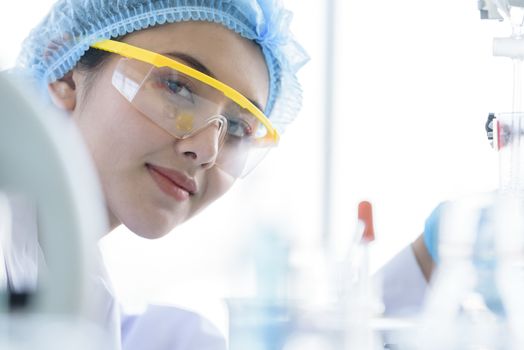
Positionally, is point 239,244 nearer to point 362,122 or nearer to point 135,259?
point 135,259

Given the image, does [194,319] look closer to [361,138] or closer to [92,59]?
[92,59]

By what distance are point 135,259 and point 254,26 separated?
2.63 feet

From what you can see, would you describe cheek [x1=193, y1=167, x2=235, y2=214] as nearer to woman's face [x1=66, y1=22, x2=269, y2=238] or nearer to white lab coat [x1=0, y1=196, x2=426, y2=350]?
woman's face [x1=66, y1=22, x2=269, y2=238]

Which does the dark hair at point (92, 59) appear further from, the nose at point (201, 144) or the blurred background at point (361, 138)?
the blurred background at point (361, 138)

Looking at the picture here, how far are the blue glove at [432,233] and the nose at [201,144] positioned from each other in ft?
1.48

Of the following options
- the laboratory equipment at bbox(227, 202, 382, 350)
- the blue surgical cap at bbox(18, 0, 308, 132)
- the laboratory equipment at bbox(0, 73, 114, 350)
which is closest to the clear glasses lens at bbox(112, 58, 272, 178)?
the blue surgical cap at bbox(18, 0, 308, 132)

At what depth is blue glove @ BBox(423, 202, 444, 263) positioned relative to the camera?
52.4 inches

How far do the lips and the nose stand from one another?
0.04m

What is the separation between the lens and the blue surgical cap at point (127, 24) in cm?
126

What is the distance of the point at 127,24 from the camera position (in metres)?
1.26

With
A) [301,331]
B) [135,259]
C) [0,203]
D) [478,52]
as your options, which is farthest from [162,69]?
[478,52]

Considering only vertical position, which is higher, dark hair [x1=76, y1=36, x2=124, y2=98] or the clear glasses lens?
dark hair [x1=76, y1=36, x2=124, y2=98]

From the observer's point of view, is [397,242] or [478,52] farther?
[397,242]

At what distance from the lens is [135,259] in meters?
1.85
